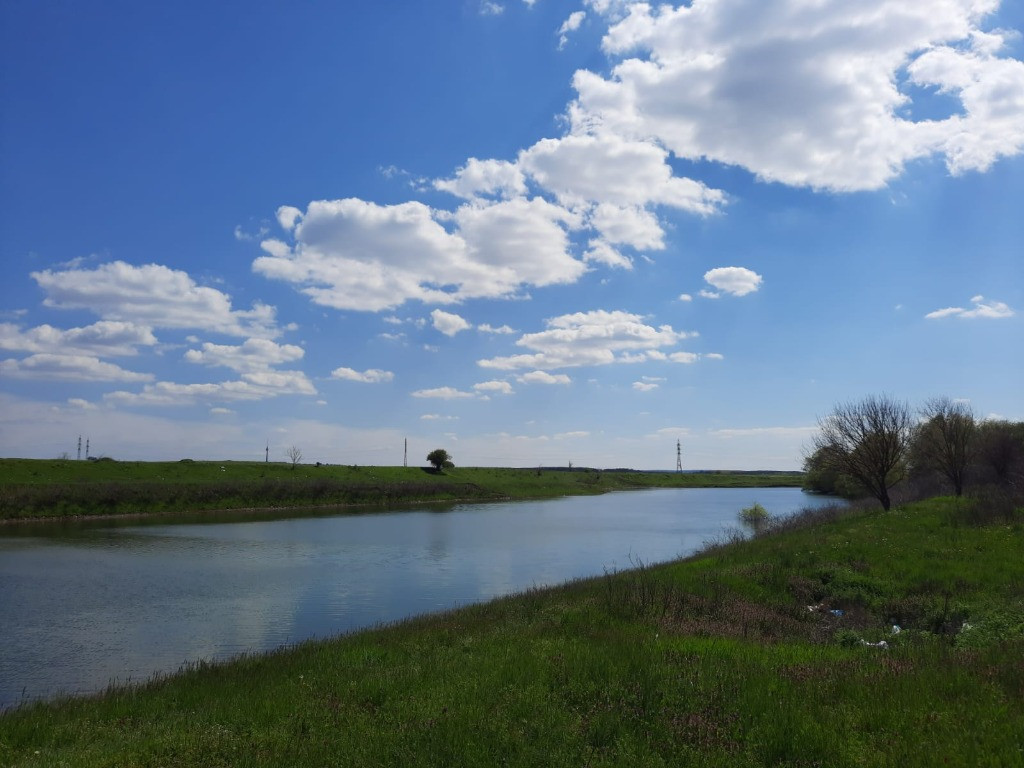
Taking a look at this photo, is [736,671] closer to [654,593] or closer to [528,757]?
[528,757]

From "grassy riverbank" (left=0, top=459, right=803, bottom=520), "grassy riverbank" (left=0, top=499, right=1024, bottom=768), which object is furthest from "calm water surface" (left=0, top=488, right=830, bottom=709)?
"grassy riverbank" (left=0, top=459, right=803, bottom=520)

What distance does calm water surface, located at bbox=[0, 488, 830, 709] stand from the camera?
18812 mm

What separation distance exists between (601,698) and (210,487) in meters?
74.7

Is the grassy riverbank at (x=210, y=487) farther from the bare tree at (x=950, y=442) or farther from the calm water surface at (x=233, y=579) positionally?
the bare tree at (x=950, y=442)

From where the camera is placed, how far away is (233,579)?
102 ft

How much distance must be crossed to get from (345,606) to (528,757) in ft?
66.2

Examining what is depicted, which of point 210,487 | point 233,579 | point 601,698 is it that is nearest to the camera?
point 601,698

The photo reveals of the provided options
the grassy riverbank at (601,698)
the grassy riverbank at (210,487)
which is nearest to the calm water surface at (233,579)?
the grassy riverbank at (601,698)

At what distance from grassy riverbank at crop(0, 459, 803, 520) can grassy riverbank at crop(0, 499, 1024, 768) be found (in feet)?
185

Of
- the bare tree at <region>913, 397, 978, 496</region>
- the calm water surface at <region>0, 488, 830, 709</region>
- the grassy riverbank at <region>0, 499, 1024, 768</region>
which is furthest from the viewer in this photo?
the bare tree at <region>913, 397, 978, 496</region>

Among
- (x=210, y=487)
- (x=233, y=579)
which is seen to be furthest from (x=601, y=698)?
(x=210, y=487)

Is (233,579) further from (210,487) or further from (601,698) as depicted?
(210,487)

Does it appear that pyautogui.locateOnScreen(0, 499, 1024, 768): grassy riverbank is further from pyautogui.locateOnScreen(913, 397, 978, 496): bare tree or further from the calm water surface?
pyautogui.locateOnScreen(913, 397, 978, 496): bare tree

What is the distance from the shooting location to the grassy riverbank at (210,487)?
5969cm
